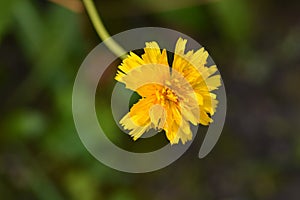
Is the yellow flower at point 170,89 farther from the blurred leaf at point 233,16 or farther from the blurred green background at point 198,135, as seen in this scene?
the blurred leaf at point 233,16

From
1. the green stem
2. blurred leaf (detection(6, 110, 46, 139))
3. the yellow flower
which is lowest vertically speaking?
the yellow flower

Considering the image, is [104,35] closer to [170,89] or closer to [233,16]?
[170,89]

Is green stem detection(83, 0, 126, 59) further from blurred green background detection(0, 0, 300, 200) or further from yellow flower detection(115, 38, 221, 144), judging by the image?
blurred green background detection(0, 0, 300, 200)

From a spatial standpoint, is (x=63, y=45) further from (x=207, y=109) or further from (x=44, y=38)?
(x=207, y=109)

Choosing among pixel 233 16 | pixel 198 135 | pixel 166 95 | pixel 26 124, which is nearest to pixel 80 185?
pixel 26 124

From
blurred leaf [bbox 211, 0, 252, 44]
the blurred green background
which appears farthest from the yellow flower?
blurred leaf [bbox 211, 0, 252, 44]

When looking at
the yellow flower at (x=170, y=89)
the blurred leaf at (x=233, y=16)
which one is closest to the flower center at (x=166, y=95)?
the yellow flower at (x=170, y=89)
